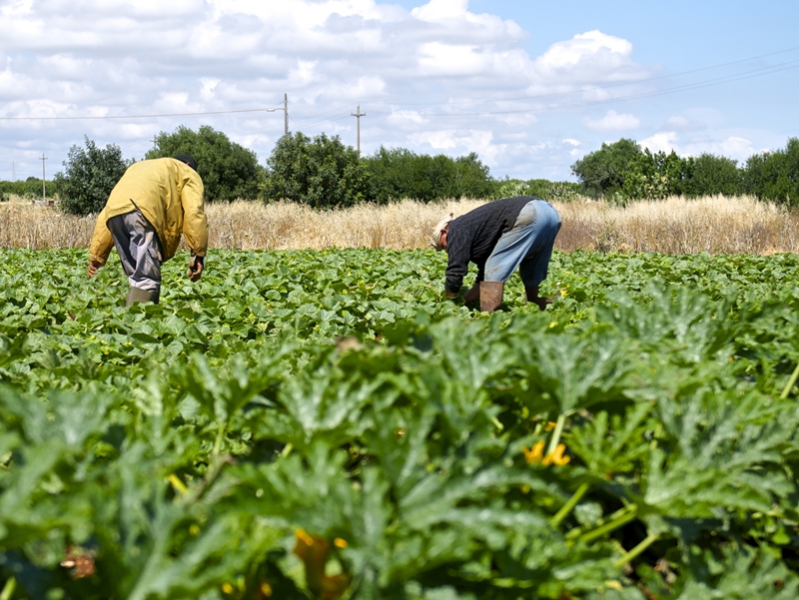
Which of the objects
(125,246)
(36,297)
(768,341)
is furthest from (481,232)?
(768,341)

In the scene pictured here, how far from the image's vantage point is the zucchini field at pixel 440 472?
1085 millimetres

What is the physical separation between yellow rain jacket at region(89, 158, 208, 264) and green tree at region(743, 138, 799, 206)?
82.0 feet

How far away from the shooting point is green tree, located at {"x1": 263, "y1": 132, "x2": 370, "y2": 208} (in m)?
35.1

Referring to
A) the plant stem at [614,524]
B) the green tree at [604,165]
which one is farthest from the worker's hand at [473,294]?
the green tree at [604,165]

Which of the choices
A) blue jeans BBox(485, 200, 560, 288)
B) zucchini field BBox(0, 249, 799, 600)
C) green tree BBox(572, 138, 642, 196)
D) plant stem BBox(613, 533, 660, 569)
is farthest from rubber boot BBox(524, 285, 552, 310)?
green tree BBox(572, 138, 642, 196)

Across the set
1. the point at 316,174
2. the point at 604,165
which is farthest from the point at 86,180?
the point at 604,165

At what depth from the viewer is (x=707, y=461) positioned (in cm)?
149

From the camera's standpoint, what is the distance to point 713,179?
110 ft

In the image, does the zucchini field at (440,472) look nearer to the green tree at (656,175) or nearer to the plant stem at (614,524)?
the plant stem at (614,524)

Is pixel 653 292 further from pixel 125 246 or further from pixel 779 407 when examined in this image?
pixel 125 246

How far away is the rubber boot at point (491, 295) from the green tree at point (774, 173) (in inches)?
942

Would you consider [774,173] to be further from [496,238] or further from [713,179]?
[496,238]

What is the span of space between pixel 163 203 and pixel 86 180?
30.8m

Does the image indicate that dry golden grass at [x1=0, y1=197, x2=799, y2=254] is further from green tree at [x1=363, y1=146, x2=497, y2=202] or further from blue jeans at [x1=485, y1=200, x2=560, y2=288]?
green tree at [x1=363, y1=146, x2=497, y2=202]
